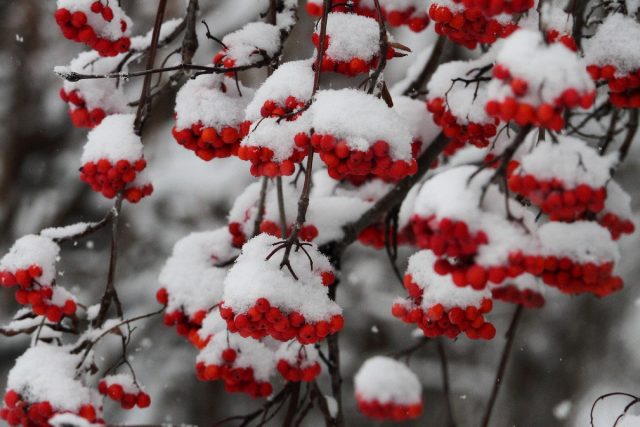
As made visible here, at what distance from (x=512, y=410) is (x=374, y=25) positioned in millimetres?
4772

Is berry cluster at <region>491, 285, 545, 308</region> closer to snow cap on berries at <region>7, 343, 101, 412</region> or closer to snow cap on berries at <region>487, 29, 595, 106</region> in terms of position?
snow cap on berries at <region>487, 29, 595, 106</region>

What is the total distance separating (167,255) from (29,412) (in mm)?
3610

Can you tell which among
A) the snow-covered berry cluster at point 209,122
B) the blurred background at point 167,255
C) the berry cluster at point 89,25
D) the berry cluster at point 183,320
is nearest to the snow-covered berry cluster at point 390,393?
the berry cluster at point 183,320

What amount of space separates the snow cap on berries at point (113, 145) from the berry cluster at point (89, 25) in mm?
216

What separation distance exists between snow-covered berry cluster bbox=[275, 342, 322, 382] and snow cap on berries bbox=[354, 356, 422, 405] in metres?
0.89

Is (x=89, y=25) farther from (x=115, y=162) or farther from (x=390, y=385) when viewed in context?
(x=390, y=385)

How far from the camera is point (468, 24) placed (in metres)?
1.61

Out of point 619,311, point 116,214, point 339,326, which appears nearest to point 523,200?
point 339,326

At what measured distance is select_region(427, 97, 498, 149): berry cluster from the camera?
182 cm

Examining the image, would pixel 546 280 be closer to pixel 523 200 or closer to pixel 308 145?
pixel 523 200

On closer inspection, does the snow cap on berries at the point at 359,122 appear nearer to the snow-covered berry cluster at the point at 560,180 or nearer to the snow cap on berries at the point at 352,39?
the snow cap on berries at the point at 352,39

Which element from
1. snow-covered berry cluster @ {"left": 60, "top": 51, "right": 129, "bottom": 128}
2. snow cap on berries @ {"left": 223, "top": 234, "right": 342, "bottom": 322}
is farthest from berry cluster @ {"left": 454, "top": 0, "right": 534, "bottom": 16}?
snow-covered berry cluster @ {"left": 60, "top": 51, "right": 129, "bottom": 128}

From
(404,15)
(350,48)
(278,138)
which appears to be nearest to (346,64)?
(350,48)

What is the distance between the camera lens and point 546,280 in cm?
147
